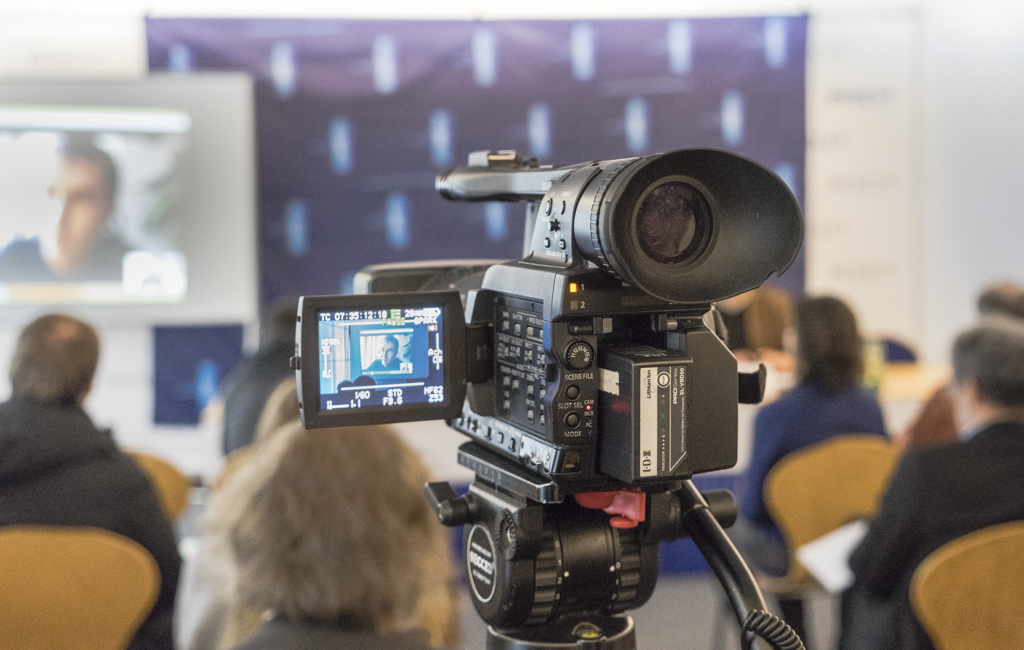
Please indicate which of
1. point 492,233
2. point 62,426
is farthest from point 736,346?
point 62,426

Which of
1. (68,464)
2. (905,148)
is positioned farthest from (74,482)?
(905,148)

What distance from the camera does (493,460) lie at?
1020mm

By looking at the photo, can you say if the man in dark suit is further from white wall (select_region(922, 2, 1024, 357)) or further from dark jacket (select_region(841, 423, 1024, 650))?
white wall (select_region(922, 2, 1024, 357))

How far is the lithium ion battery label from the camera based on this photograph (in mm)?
826

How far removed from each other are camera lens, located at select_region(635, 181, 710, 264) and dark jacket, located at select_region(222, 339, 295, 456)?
196cm

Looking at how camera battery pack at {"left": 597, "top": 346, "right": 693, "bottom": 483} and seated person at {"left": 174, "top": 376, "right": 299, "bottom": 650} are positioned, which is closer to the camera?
camera battery pack at {"left": 597, "top": 346, "right": 693, "bottom": 483}

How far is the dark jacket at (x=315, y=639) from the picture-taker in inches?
47.9

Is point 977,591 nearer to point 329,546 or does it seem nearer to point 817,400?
point 817,400

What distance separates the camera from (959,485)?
6.11 feet

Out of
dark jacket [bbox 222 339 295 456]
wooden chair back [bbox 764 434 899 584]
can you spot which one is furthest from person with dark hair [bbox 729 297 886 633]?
dark jacket [bbox 222 339 295 456]

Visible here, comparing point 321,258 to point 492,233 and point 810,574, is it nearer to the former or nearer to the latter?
point 492,233

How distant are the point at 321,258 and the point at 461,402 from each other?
3.29 m

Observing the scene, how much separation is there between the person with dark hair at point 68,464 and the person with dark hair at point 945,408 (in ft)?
7.22

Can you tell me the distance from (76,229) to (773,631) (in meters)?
3.83
